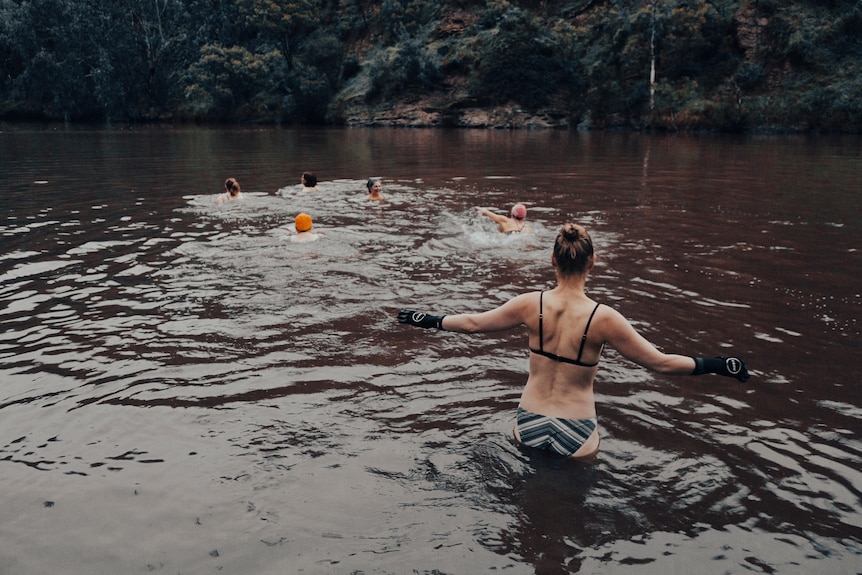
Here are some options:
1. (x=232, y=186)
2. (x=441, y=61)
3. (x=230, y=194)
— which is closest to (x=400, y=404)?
(x=232, y=186)

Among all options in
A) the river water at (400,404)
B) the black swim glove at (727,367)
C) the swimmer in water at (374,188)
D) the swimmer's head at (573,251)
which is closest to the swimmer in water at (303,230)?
the river water at (400,404)

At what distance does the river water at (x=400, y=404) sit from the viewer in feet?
12.9

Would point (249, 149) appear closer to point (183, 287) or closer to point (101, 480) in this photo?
point (183, 287)

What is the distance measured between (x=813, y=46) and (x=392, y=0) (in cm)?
3622

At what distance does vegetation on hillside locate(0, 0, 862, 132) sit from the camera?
4028cm

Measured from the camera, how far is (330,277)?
9695 mm

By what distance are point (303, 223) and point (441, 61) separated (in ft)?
158

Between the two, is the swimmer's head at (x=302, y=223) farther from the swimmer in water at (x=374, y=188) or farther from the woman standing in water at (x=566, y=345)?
the woman standing in water at (x=566, y=345)

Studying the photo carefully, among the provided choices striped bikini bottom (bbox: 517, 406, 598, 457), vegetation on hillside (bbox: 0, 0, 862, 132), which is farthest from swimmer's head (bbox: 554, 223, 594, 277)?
vegetation on hillside (bbox: 0, 0, 862, 132)

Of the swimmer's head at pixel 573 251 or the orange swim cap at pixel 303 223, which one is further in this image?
the orange swim cap at pixel 303 223

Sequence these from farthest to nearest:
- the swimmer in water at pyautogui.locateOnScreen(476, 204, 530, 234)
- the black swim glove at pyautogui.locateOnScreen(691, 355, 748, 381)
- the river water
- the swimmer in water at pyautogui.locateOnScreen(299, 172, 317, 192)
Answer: the swimmer in water at pyautogui.locateOnScreen(299, 172, 317, 192), the swimmer in water at pyautogui.locateOnScreen(476, 204, 530, 234), the river water, the black swim glove at pyautogui.locateOnScreen(691, 355, 748, 381)

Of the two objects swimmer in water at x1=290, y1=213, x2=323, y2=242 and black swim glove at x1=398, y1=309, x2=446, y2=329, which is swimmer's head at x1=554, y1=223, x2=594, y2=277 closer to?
black swim glove at x1=398, y1=309, x2=446, y2=329

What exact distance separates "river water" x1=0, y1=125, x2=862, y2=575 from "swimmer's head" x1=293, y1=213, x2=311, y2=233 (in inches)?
14.5

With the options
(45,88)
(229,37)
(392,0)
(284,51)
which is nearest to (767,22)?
(392,0)
